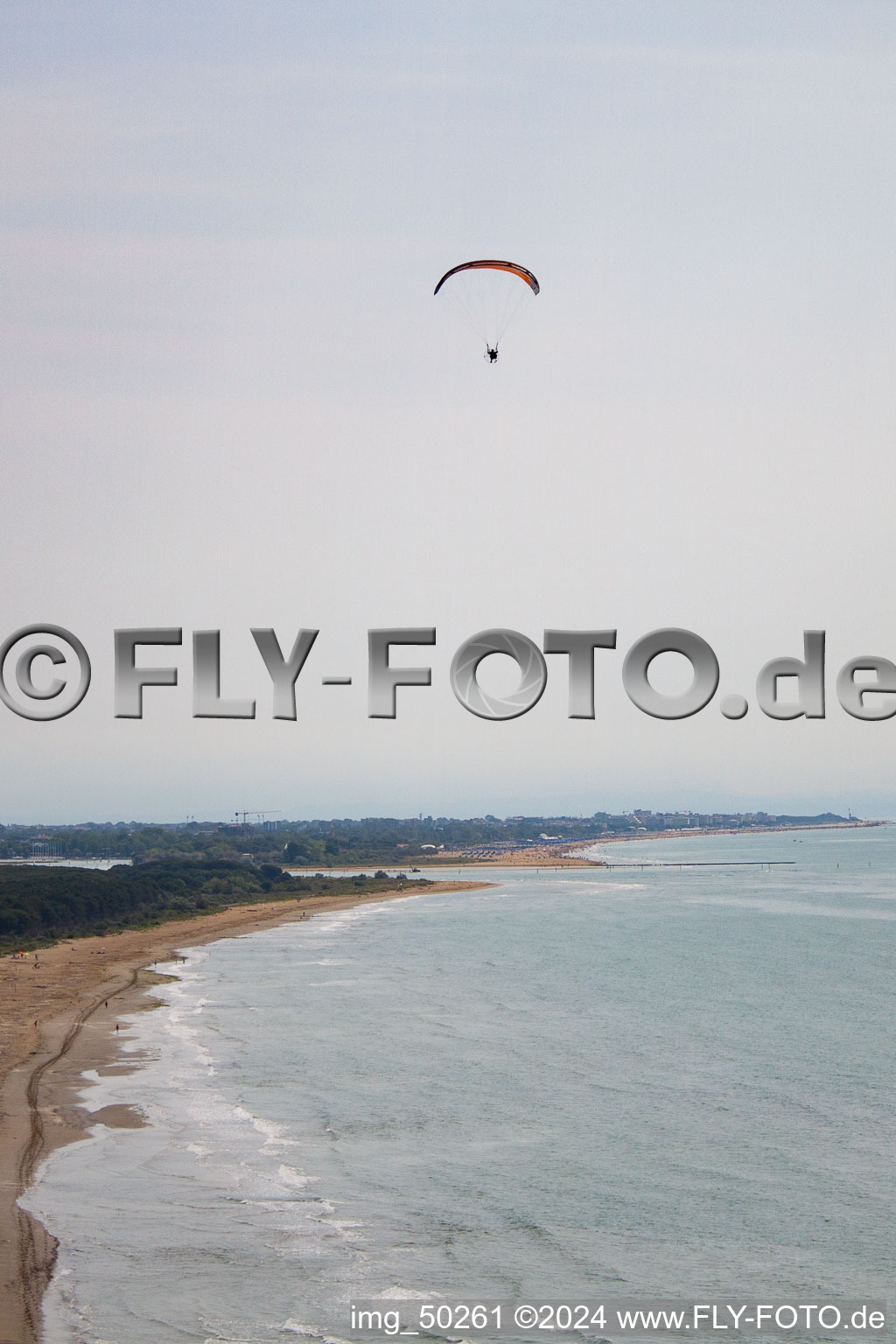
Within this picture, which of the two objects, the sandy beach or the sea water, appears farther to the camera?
the sea water

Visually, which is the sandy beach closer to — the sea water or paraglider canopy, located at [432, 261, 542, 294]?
the sea water

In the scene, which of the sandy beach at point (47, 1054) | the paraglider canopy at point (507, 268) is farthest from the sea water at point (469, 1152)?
the paraglider canopy at point (507, 268)

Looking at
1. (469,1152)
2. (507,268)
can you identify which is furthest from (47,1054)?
(507,268)

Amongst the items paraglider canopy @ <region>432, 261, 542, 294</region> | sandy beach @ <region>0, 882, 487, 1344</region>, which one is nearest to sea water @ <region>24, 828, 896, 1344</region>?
sandy beach @ <region>0, 882, 487, 1344</region>

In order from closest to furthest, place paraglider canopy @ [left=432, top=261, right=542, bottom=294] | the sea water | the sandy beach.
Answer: the sandy beach, the sea water, paraglider canopy @ [left=432, top=261, right=542, bottom=294]

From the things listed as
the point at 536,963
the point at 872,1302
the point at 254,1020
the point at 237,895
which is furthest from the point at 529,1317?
the point at 237,895
